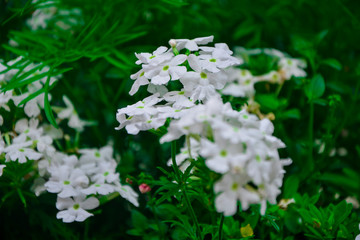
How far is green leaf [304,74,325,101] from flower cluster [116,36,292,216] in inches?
16.5

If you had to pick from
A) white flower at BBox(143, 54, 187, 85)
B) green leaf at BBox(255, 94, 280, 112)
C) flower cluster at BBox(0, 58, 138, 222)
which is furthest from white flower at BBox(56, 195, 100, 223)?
green leaf at BBox(255, 94, 280, 112)

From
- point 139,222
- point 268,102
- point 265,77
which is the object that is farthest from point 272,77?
point 139,222

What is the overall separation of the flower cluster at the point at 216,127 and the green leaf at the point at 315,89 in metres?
0.42

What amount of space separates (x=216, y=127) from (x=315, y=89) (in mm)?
657

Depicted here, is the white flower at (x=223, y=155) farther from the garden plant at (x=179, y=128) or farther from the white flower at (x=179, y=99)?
the white flower at (x=179, y=99)

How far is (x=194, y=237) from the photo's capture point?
819 millimetres

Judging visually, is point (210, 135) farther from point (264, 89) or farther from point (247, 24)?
point (247, 24)

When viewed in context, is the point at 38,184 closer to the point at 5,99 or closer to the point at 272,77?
the point at 5,99

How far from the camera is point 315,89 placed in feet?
3.76

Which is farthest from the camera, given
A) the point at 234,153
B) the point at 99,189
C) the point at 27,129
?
the point at 27,129

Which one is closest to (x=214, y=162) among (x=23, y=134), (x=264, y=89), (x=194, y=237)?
(x=194, y=237)

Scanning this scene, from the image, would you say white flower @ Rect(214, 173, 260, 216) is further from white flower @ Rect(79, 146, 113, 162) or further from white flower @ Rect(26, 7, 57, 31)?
white flower @ Rect(26, 7, 57, 31)

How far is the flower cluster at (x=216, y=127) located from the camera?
0.59 m

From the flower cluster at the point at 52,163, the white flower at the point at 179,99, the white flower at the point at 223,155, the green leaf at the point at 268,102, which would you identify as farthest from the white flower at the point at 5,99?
the green leaf at the point at 268,102
